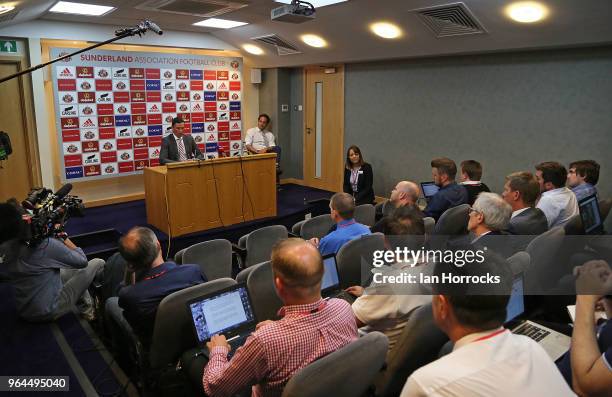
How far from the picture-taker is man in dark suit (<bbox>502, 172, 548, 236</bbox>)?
3.38 meters

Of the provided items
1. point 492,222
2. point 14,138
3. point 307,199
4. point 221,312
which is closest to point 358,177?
point 307,199

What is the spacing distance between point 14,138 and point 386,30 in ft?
17.5

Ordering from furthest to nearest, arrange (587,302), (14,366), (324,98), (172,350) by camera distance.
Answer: (324,98) → (14,366) → (172,350) → (587,302)

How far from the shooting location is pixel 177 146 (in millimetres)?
6340

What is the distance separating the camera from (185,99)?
7.70m

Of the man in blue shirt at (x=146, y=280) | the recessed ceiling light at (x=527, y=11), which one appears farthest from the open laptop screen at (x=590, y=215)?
the man in blue shirt at (x=146, y=280)

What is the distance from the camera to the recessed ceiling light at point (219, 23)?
6.77 m

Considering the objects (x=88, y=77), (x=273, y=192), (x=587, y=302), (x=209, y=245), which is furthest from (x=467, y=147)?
(x=88, y=77)

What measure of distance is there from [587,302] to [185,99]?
7094 mm

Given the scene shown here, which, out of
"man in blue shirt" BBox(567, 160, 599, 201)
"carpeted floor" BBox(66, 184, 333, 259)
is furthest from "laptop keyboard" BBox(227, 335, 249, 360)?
"man in blue shirt" BBox(567, 160, 599, 201)

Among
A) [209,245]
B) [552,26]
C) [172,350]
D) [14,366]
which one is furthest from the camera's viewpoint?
[552,26]

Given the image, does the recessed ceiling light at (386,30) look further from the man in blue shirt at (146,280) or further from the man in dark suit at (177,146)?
the man in blue shirt at (146,280)

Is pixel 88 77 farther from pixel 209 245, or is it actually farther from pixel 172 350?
pixel 172 350

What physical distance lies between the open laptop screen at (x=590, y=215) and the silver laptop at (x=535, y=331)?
60.4 inches
